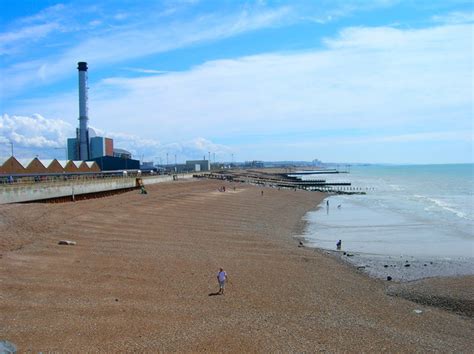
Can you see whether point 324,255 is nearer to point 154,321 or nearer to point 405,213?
point 154,321

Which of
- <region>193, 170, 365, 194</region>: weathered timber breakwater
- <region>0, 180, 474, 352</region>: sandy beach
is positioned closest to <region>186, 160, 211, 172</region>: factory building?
<region>193, 170, 365, 194</region>: weathered timber breakwater

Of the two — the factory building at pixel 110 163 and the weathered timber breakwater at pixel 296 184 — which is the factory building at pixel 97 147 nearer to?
the factory building at pixel 110 163

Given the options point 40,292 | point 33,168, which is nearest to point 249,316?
point 40,292

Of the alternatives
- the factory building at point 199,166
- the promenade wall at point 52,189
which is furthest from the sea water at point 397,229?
the factory building at point 199,166

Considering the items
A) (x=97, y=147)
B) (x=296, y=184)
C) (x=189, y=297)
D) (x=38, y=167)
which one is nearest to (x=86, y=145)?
(x=97, y=147)

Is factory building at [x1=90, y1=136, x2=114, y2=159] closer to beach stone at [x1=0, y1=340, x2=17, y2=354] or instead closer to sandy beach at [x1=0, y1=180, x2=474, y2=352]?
sandy beach at [x1=0, y1=180, x2=474, y2=352]

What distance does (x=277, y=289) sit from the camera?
56.3 ft

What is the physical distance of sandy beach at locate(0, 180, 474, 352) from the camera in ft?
39.2

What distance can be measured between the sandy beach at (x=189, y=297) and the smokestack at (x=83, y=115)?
2484 inches

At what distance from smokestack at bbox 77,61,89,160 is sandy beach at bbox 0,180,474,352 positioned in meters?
63.1

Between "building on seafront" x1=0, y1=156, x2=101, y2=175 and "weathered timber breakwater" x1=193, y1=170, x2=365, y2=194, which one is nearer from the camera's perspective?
"building on seafront" x1=0, y1=156, x2=101, y2=175

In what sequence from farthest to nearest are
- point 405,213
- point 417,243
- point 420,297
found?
1. point 405,213
2. point 417,243
3. point 420,297

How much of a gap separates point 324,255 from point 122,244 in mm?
10779

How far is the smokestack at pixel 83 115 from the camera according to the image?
85.8 m
